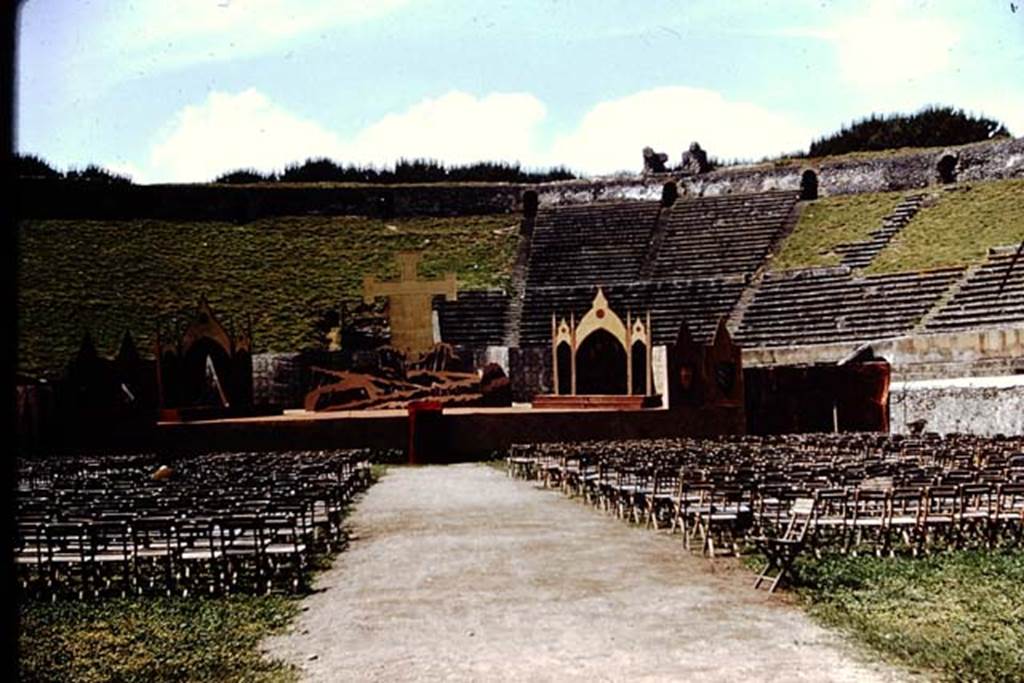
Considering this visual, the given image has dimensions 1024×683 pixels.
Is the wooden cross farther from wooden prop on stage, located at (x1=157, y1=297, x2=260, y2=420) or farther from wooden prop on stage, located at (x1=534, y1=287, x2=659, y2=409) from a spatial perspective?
wooden prop on stage, located at (x1=157, y1=297, x2=260, y2=420)

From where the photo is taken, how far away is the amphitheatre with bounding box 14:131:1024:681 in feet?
30.7

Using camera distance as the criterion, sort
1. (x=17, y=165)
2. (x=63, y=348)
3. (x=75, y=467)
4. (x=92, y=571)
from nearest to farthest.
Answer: (x=17, y=165), (x=92, y=571), (x=75, y=467), (x=63, y=348)

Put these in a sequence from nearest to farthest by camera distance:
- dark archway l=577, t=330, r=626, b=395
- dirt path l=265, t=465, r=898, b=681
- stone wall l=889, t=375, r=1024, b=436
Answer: dirt path l=265, t=465, r=898, b=681, stone wall l=889, t=375, r=1024, b=436, dark archway l=577, t=330, r=626, b=395

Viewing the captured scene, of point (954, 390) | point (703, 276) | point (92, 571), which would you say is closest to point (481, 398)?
point (954, 390)

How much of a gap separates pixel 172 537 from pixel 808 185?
158 ft

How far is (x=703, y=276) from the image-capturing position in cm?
4900

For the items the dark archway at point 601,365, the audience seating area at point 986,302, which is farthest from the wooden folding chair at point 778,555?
the audience seating area at point 986,302

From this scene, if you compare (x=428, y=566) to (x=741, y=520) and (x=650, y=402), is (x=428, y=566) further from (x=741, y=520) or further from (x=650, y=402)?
(x=650, y=402)

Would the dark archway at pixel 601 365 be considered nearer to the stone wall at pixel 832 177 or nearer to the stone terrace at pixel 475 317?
the stone terrace at pixel 475 317

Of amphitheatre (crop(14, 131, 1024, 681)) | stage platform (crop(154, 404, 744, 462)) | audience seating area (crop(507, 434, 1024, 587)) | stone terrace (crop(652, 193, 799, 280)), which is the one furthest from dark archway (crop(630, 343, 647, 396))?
stone terrace (crop(652, 193, 799, 280))

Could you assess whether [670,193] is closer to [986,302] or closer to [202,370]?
[986,302]

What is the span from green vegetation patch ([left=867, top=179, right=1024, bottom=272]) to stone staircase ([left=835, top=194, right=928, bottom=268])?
375 millimetres

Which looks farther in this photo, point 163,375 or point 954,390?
point 163,375

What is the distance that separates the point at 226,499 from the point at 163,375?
2124cm
